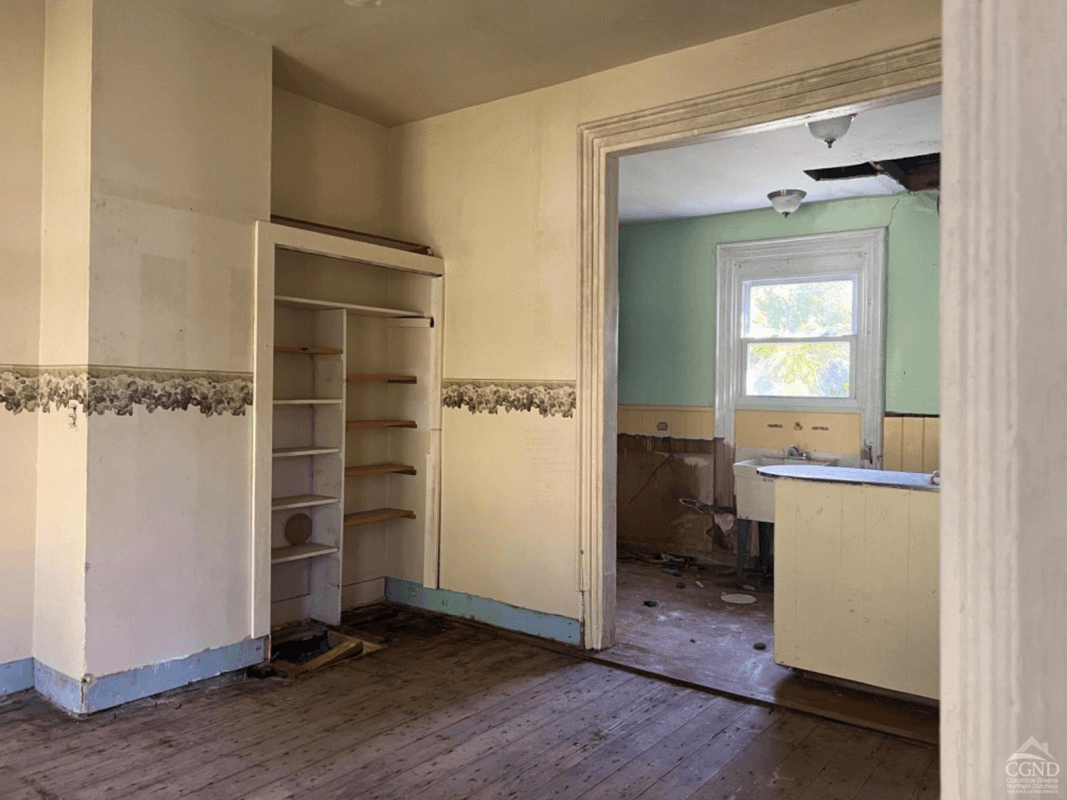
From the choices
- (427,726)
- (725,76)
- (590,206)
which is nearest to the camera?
(427,726)

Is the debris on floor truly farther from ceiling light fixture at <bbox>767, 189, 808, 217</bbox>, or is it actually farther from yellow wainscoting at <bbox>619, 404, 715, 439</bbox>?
ceiling light fixture at <bbox>767, 189, 808, 217</bbox>

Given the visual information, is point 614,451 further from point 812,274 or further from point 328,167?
point 812,274

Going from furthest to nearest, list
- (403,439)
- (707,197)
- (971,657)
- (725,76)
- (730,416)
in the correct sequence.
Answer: (730,416) → (707,197) → (403,439) → (725,76) → (971,657)

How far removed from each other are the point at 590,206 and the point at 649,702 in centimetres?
252

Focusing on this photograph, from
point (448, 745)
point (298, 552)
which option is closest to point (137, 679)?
point (298, 552)

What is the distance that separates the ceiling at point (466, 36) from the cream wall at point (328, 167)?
0.61 feet

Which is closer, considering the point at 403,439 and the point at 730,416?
the point at 403,439

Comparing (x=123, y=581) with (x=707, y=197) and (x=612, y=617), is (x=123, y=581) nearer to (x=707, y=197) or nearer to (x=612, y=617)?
(x=612, y=617)

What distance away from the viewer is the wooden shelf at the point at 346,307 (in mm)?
4012

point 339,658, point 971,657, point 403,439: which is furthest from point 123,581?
point 971,657

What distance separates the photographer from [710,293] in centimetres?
655

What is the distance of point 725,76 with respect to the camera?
3662 mm

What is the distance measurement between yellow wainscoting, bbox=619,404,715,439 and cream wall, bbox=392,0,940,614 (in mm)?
2699

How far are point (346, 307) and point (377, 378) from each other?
50cm
